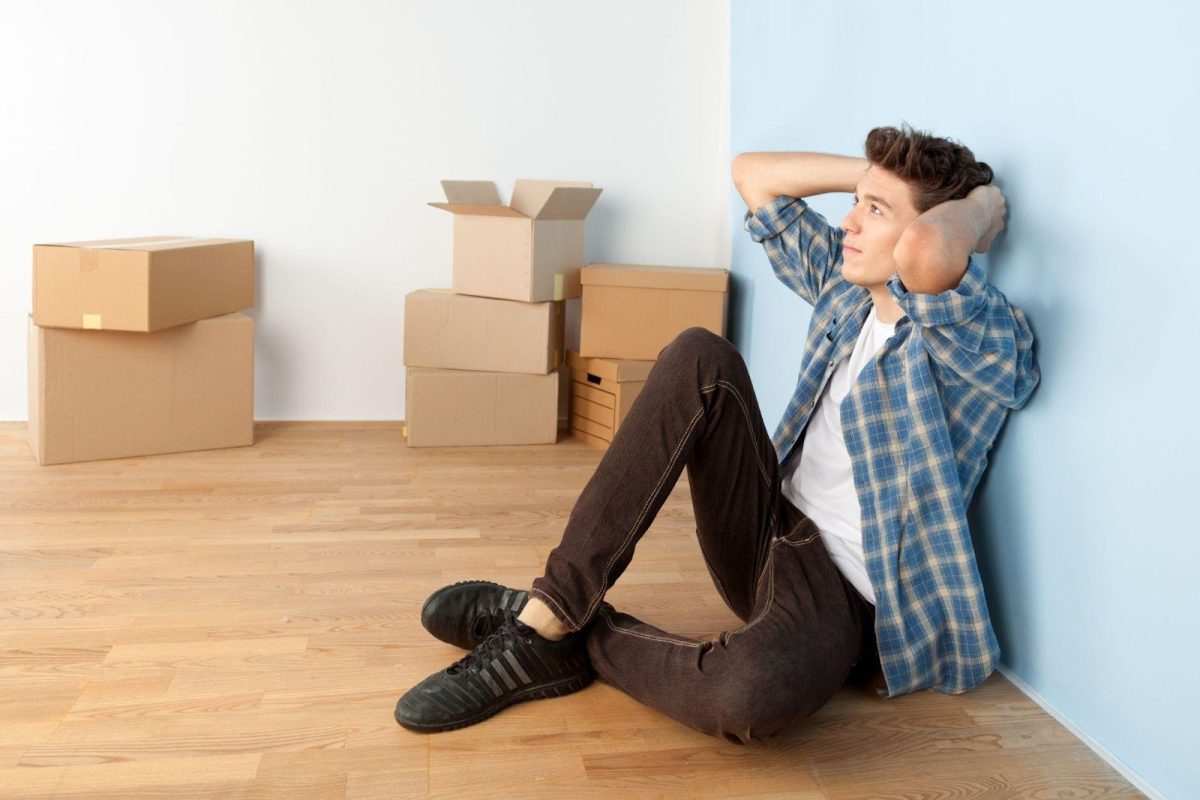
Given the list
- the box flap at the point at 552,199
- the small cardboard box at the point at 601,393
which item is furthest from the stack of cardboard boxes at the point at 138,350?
the small cardboard box at the point at 601,393

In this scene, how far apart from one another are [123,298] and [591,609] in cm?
171

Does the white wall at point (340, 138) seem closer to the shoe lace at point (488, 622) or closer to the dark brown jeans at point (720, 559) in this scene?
the shoe lace at point (488, 622)

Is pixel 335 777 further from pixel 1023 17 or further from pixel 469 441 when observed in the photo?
pixel 469 441

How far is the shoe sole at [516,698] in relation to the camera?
4.99 ft

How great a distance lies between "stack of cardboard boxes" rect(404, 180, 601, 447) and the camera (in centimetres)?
312

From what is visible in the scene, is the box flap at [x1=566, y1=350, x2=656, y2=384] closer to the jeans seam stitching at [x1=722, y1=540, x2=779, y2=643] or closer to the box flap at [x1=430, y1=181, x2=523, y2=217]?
the box flap at [x1=430, y1=181, x2=523, y2=217]

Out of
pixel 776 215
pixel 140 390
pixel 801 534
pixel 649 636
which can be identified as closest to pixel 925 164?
pixel 776 215

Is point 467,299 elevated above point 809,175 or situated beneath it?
situated beneath

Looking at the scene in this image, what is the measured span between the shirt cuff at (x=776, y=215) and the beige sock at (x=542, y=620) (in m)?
0.72

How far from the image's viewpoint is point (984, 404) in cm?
161

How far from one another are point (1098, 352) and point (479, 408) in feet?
6.53

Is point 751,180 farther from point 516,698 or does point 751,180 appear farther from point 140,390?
point 140,390

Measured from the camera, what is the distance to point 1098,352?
4.86 ft

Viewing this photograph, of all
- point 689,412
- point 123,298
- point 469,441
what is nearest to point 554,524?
point 469,441
